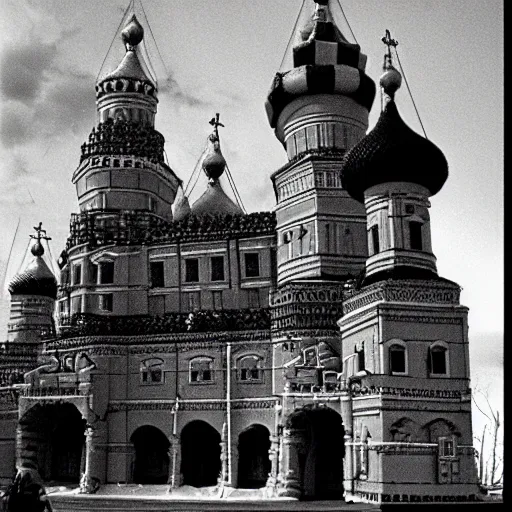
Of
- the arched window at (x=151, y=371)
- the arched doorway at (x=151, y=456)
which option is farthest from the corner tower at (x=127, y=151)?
the arched doorway at (x=151, y=456)

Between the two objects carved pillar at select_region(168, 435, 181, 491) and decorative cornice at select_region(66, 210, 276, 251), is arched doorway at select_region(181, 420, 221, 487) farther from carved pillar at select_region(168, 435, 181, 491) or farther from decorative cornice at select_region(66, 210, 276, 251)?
decorative cornice at select_region(66, 210, 276, 251)

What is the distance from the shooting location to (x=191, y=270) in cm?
2509

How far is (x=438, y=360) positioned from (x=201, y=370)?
8.13 meters

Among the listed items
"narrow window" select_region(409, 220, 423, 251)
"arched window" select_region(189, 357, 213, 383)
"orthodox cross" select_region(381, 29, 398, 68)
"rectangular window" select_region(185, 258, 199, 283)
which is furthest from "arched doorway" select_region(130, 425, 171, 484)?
"orthodox cross" select_region(381, 29, 398, 68)

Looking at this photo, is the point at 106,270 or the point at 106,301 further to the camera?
the point at 106,270

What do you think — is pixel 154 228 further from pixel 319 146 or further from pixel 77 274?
pixel 319 146

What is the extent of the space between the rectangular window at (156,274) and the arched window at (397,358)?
9755 mm

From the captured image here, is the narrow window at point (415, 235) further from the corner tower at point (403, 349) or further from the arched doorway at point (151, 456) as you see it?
the arched doorway at point (151, 456)

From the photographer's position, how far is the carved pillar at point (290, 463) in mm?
20312

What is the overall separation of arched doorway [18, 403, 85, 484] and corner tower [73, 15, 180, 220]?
6.48 metres

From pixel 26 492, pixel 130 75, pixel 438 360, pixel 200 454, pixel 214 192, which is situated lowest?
pixel 200 454

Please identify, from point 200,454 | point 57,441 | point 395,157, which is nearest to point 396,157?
point 395,157

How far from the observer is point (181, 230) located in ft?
82.6

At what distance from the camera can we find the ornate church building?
1733 cm
